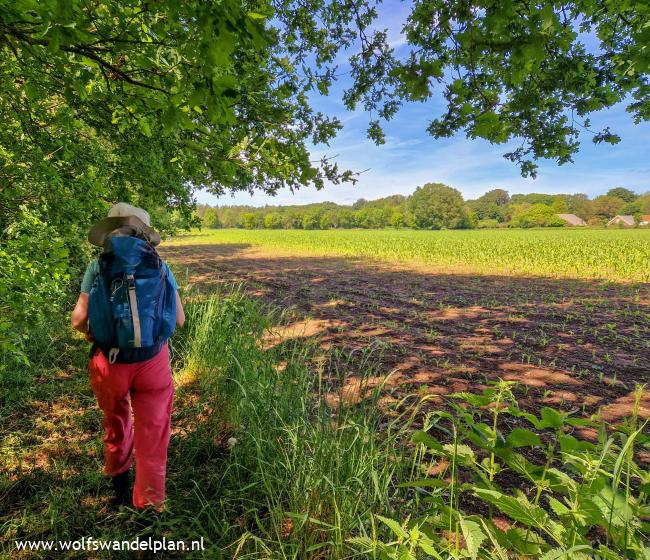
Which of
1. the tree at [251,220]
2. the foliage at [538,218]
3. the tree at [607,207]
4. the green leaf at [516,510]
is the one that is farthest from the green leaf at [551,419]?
the tree at [607,207]

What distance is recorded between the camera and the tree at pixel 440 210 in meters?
101

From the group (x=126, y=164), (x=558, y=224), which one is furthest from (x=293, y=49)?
(x=558, y=224)

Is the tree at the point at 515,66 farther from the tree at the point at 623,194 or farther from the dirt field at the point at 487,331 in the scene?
the tree at the point at 623,194

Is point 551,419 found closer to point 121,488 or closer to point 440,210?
point 121,488

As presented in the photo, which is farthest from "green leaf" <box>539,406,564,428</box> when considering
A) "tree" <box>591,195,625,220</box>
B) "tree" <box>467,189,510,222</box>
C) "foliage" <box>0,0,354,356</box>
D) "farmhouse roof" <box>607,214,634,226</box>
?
"tree" <box>591,195,625,220</box>

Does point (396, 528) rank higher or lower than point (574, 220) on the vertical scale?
lower

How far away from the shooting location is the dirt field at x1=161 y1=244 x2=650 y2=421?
4.79m

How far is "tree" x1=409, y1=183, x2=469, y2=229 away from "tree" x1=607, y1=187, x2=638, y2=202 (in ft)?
181

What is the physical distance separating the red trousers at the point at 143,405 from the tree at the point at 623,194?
149m

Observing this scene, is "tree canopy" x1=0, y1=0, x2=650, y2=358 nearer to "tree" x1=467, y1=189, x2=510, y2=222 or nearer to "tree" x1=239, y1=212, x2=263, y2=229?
"tree" x1=239, y1=212, x2=263, y2=229

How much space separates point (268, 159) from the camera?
2820 millimetres

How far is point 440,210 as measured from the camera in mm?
102500

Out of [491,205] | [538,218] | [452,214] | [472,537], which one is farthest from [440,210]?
[472,537]

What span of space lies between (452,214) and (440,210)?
356 centimetres
